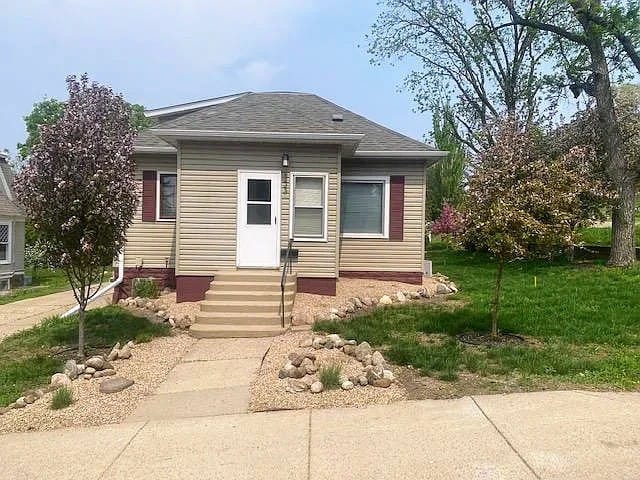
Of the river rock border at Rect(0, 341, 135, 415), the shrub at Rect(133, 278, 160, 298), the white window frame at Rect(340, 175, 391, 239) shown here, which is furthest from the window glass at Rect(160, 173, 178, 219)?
the river rock border at Rect(0, 341, 135, 415)

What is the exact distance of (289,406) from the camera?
18.1 ft

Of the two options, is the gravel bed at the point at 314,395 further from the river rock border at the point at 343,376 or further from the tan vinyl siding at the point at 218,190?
the tan vinyl siding at the point at 218,190

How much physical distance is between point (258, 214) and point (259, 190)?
0.48 meters

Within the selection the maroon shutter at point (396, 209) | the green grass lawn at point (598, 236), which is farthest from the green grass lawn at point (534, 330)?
the green grass lawn at point (598, 236)

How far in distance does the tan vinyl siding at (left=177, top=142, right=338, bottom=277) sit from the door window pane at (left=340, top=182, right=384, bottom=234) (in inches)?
89.7

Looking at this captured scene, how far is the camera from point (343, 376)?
6.10 metres

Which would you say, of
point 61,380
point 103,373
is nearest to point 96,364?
point 103,373

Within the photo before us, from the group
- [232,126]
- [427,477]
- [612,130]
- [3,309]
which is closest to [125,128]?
[232,126]

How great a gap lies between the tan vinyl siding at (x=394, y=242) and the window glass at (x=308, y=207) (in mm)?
2116

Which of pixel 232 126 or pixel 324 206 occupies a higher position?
pixel 232 126

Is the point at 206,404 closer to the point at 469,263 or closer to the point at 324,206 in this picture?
the point at 324,206

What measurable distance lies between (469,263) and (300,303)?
446 inches

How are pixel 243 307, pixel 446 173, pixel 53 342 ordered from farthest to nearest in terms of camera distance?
pixel 446 173 < pixel 243 307 < pixel 53 342

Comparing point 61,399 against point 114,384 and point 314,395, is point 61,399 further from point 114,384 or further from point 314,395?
point 314,395
